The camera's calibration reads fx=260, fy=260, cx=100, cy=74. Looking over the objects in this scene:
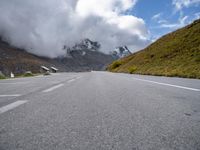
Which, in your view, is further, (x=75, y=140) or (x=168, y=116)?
(x=168, y=116)

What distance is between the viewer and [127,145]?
2604 millimetres

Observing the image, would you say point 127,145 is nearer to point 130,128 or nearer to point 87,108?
point 130,128

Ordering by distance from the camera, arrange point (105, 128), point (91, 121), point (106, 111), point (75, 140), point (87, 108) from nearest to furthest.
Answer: point (75, 140), point (105, 128), point (91, 121), point (106, 111), point (87, 108)

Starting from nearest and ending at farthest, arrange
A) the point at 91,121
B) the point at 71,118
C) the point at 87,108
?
the point at 91,121
the point at 71,118
the point at 87,108

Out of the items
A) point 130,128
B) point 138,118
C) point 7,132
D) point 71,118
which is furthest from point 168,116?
point 7,132

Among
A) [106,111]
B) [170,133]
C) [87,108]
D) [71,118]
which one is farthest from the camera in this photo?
[87,108]

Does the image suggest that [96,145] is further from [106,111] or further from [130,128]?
[106,111]

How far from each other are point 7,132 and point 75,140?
932 mm

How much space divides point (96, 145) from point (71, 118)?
4.59 feet

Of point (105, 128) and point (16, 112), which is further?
point (16, 112)

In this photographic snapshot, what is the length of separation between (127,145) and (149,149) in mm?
232

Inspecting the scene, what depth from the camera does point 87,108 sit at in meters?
4.85

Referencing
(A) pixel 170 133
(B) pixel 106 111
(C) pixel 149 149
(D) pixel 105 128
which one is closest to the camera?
(C) pixel 149 149

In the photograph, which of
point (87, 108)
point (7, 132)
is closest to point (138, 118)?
point (87, 108)
